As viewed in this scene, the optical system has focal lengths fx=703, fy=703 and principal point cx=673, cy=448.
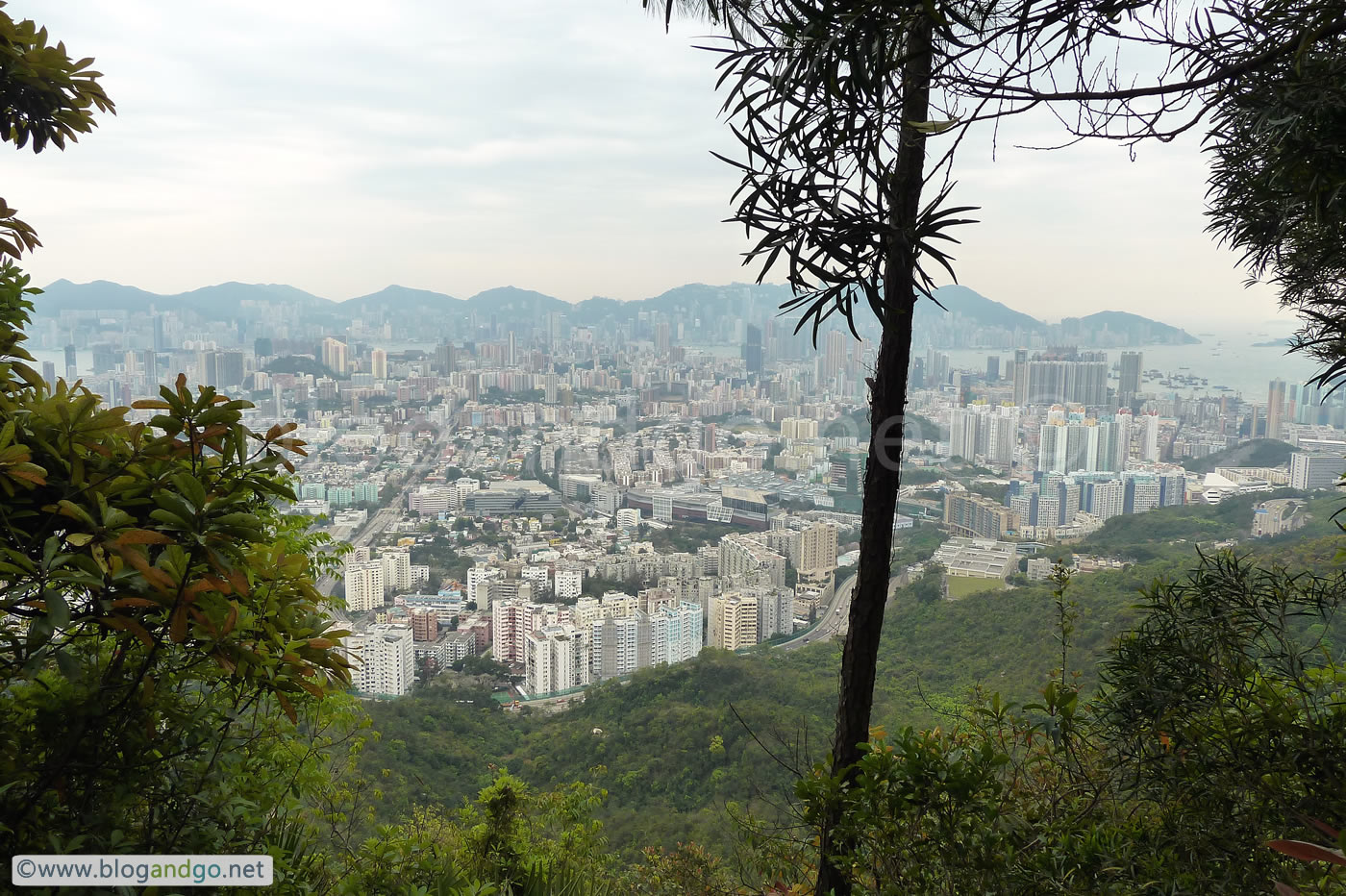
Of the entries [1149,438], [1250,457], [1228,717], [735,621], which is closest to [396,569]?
[735,621]

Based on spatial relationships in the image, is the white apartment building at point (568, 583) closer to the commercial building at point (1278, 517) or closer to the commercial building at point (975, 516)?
the commercial building at point (975, 516)

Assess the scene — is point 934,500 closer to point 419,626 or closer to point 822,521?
point 822,521

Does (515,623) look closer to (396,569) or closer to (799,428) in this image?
(396,569)

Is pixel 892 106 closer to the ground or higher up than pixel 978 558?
higher up

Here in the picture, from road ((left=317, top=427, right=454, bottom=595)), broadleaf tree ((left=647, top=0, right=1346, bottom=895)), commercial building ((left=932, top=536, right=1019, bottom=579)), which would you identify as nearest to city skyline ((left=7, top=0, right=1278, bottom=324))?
broadleaf tree ((left=647, top=0, right=1346, bottom=895))

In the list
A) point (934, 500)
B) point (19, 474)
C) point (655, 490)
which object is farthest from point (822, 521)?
point (19, 474)

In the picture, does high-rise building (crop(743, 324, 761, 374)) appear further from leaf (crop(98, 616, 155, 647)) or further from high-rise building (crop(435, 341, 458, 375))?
leaf (crop(98, 616, 155, 647))

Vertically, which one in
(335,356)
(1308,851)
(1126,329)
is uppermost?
(1126,329)
